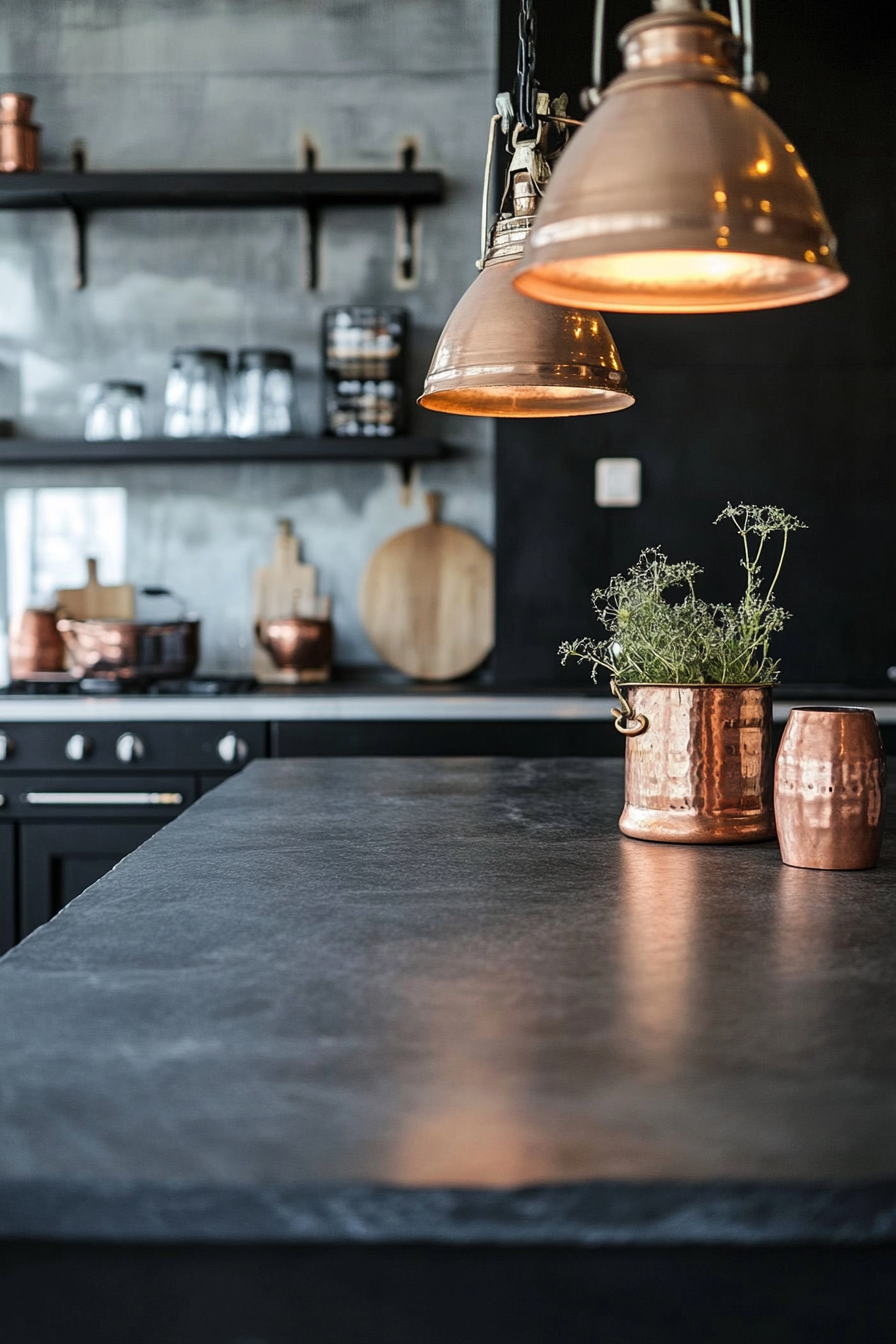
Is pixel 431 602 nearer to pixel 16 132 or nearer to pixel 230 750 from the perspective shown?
pixel 230 750

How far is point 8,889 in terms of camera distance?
10.4 feet

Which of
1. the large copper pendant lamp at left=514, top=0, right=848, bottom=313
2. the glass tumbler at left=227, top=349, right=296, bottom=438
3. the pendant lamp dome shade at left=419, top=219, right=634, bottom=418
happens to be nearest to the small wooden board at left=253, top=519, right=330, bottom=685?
the glass tumbler at left=227, top=349, right=296, bottom=438

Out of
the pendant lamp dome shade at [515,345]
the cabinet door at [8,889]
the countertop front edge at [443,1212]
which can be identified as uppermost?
the pendant lamp dome shade at [515,345]

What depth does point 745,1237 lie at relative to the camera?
1.99ft

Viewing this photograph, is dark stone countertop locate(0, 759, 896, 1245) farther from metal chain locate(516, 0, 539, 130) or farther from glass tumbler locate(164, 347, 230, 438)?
glass tumbler locate(164, 347, 230, 438)

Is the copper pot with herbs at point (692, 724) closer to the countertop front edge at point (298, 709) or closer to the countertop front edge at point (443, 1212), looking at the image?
the countertop front edge at point (443, 1212)

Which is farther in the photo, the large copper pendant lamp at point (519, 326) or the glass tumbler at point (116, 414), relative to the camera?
the glass tumbler at point (116, 414)

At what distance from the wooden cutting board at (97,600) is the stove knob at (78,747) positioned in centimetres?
81

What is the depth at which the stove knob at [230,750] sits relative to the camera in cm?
318

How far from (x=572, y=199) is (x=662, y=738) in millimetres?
675

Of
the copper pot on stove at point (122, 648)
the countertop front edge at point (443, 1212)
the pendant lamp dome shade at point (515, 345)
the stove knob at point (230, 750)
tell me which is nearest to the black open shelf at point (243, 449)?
the copper pot on stove at point (122, 648)

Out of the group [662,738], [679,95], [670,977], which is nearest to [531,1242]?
[670,977]

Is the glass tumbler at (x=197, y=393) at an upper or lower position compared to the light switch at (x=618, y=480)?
upper

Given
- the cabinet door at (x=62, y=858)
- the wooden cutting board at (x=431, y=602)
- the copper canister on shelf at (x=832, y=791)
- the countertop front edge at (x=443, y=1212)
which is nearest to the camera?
the countertop front edge at (x=443, y=1212)
